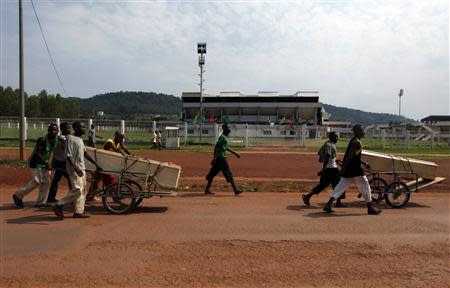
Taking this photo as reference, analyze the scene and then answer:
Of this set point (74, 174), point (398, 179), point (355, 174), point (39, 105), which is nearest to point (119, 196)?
point (74, 174)

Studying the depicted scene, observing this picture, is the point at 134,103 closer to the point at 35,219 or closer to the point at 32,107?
the point at 32,107

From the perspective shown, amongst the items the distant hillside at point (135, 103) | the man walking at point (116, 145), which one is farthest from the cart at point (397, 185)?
the distant hillside at point (135, 103)

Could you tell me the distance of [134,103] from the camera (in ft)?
586

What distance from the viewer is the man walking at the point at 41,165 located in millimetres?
8680

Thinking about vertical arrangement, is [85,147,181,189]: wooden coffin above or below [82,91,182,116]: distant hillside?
below

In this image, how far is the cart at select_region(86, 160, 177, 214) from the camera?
26.9 feet

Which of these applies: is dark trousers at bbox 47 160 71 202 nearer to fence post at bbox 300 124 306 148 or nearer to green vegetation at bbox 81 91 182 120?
fence post at bbox 300 124 306 148

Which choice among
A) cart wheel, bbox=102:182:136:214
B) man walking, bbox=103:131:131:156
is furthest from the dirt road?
man walking, bbox=103:131:131:156

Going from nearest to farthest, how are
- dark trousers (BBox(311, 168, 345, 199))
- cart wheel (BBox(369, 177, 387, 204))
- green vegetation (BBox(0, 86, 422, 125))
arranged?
dark trousers (BBox(311, 168, 345, 199))
cart wheel (BBox(369, 177, 387, 204))
green vegetation (BBox(0, 86, 422, 125))

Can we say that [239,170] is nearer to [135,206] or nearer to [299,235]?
[135,206]

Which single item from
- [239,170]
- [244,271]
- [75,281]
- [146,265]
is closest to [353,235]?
[244,271]

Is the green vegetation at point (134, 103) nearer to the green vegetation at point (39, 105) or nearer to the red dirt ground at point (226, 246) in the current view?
the green vegetation at point (39, 105)

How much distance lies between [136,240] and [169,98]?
196 m

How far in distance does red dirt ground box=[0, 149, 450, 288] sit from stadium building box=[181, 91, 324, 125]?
82731mm
